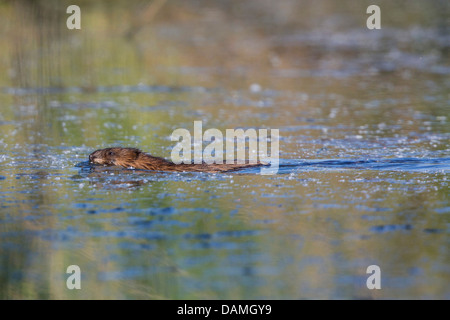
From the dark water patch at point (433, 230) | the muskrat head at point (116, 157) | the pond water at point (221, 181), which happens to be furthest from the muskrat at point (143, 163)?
the dark water patch at point (433, 230)

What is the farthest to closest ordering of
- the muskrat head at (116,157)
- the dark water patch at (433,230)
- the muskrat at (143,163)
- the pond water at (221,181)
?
the muskrat head at (116,157) < the muskrat at (143,163) < the dark water patch at (433,230) < the pond water at (221,181)

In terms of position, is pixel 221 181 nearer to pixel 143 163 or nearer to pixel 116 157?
pixel 143 163

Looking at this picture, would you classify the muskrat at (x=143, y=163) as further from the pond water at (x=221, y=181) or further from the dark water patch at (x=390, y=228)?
the dark water patch at (x=390, y=228)

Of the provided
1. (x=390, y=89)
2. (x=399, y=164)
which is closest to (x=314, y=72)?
(x=390, y=89)

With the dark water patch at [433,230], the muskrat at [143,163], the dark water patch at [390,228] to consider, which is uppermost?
the muskrat at [143,163]

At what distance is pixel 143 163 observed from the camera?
29.7ft

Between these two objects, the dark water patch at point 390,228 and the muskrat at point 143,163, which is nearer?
the dark water patch at point 390,228

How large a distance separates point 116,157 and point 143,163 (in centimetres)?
35

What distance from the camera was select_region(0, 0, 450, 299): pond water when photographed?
18.7ft

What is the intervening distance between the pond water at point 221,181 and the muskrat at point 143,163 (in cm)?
14

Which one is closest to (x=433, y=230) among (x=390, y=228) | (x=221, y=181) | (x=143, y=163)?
(x=390, y=228)

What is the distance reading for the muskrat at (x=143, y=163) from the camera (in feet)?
29.5

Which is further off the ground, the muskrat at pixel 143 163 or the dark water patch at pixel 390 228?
the muskrat at pixel 143 163
